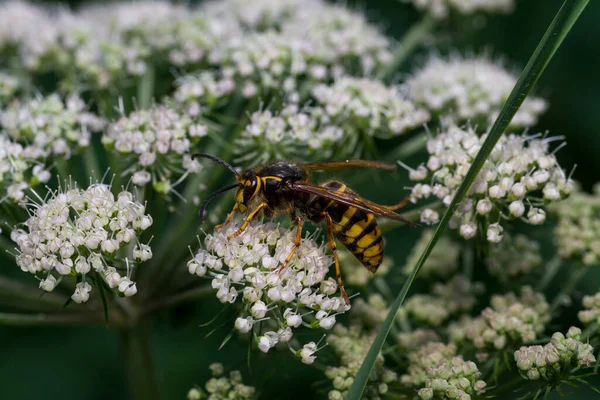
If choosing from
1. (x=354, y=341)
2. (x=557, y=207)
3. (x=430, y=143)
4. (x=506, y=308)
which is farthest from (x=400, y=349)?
(x=557, y=207)

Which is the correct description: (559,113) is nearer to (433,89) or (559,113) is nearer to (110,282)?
(433,89)

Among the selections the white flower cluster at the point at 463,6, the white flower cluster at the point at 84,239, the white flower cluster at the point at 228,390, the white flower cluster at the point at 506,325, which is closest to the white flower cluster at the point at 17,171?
the white flower cluster at the point at 84,239

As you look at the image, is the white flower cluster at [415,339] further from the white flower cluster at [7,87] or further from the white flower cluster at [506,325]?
the white flower cluster at [7,87]

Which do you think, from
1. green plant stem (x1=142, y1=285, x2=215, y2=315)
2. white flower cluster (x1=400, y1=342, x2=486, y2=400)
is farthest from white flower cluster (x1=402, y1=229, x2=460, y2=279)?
green plant stem (x1=142, y1=285, x2=215, y2=315)

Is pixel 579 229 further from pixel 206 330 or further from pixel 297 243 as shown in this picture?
pixel 206 330

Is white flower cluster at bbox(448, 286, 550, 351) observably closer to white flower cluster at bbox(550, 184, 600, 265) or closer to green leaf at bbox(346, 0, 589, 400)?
white flower cluster at bbox(550, 184, 600, 265)
